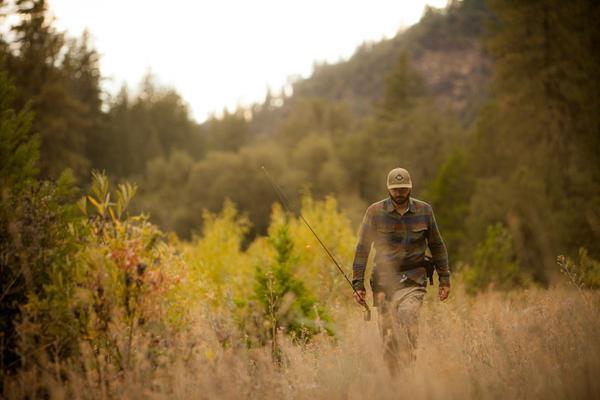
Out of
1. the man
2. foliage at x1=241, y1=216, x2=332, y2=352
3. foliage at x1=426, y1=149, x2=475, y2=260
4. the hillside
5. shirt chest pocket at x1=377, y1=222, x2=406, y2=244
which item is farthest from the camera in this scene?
the hillside

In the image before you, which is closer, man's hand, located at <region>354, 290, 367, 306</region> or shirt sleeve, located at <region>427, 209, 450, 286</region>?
man's hand, located at <region>354, 290, 367, 306</region>

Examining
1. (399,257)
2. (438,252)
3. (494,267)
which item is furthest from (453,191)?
(399,257)

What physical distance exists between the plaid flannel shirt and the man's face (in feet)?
0.24

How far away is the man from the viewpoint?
5168 millimetres

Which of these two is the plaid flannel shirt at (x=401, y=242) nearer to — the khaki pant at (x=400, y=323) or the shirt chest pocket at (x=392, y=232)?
the shirt chest pocket at (x=392, y=232)

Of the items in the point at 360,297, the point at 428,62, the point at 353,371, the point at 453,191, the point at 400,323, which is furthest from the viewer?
the point at 428,62

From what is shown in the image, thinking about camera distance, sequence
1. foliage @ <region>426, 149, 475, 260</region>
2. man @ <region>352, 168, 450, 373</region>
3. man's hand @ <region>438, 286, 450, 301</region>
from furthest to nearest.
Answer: foliage @ <region>426, 149, 475, 260</region>, man's hand @ <region>438, 286, 450, 301</region>, man @ <region>352, 168, 450, 373</region>

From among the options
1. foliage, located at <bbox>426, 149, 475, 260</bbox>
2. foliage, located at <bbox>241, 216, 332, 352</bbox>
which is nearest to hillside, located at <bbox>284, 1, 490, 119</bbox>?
foliage, located at <bbox>426, 149, 475, 260</bbox>

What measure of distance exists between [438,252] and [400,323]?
927 mm

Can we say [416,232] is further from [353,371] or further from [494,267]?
[494,267]

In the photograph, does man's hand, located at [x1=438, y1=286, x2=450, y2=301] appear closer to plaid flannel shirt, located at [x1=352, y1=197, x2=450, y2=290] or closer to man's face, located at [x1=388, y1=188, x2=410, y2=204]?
plaid flannel shirt, located at [x1=352, y1=197, x2=450, y2=290]

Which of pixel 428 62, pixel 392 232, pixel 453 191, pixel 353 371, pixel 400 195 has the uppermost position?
pixel 428 62

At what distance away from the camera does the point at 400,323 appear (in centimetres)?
516

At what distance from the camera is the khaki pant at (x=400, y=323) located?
495cm
